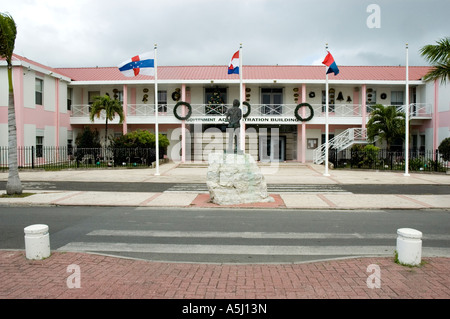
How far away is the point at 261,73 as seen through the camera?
2912cm

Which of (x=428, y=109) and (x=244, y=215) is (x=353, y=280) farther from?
(x=428, y=109)

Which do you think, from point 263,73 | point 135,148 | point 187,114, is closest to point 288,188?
point 135,148

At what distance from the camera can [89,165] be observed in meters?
24.0

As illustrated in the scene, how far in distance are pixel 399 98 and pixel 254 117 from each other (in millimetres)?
12307

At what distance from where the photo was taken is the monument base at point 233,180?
11016 mm

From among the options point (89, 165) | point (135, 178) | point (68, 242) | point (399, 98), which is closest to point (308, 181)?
point (135, 178)

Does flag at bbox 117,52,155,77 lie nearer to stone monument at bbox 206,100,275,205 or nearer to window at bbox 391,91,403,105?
stone monument at bbox 206,100,275,205

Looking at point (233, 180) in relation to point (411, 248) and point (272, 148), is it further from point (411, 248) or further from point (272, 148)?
point (272, 148)

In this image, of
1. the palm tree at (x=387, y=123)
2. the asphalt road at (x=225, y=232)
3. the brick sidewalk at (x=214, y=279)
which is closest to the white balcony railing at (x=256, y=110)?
the palm tree at (x=387, y=123)

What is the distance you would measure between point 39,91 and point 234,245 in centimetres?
2284

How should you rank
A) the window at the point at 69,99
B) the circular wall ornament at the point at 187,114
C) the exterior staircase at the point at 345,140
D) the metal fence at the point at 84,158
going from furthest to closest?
1. the window at the point at 69,99
2. the circular wall ornament at the point at 187,114
3. the exterior staircase at the point at 345,140
4. the metal fence at the point at 84,158

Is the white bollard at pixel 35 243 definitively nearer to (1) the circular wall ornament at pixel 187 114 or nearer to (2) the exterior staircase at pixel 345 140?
(1) the circular wall ornament at pixel 187 114

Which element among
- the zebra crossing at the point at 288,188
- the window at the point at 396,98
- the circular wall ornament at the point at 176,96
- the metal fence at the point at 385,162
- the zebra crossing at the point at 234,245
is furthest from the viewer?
the circular wall ornament at the point at 176,96

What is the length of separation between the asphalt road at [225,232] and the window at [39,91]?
1613cm
